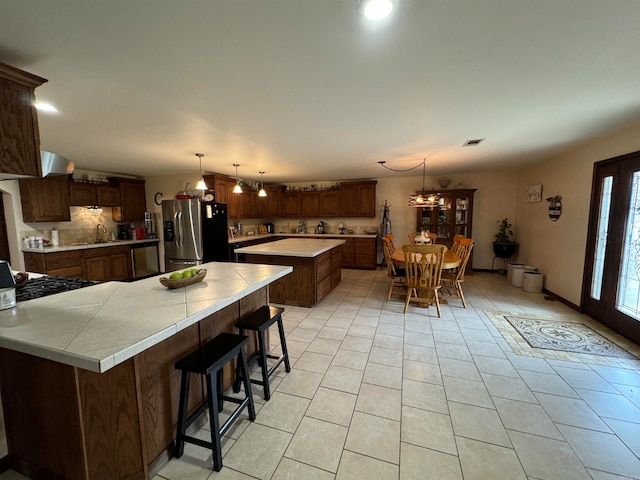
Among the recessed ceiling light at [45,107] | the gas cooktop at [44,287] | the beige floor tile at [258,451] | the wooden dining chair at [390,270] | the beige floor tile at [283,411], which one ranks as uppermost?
the recessed ceiling light at [45,107]

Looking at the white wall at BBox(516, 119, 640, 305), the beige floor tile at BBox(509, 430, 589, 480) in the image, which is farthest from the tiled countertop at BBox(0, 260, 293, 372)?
the white wall at BBox(516, 119, 640, 305)

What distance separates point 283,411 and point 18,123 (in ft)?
8.03

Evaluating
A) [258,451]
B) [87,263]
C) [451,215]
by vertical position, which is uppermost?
[451,215]

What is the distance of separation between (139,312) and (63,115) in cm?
224

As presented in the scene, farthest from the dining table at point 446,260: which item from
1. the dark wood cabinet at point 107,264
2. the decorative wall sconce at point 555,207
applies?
the dark wood cabinet at point 107,264

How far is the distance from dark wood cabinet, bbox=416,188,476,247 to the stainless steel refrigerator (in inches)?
189

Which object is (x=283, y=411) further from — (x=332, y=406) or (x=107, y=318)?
(x=107, y=318)

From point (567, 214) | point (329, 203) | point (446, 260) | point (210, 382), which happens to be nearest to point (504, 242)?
point (567, 214)

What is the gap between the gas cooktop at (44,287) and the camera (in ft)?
5.79

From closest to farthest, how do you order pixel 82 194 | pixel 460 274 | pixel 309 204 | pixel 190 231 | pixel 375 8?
pixel 375 8, pixel 460 274, pixel 82 194, pixel 190 231, pixel 309 204

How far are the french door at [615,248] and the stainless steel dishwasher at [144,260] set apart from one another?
7668 mm

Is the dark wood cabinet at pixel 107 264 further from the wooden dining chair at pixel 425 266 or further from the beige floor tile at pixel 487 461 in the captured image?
the beige floor tile at pixel 487 461

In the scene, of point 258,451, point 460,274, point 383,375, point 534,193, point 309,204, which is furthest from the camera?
point 309,204

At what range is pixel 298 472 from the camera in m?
1.42
